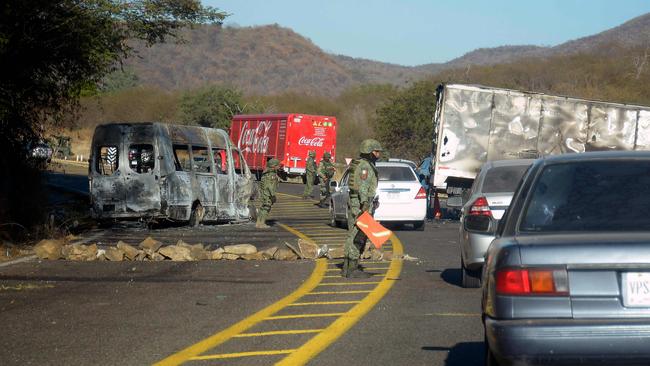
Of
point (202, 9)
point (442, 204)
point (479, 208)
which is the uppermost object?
point (202, 9)

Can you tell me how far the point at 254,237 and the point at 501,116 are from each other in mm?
8708

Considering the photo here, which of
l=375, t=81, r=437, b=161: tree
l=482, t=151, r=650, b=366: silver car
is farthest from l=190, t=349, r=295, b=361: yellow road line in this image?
l=375, t=81, r=437, b=161: tree

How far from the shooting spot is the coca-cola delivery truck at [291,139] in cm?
4825

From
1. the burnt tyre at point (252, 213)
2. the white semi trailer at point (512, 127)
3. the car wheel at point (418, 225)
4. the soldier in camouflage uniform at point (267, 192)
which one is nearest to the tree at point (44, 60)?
the soldier in camouflage uniform at point (267, 192)

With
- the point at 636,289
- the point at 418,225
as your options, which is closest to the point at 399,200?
the point at 418,225

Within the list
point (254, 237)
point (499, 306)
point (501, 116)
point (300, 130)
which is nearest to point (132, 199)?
point (254, 237)

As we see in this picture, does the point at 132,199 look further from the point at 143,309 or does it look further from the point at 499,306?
the point at 499,306

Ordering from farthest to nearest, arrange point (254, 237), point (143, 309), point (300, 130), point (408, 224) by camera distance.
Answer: point (300, 130) < point (408, 224) < point (254, 237) < point (143, 309)

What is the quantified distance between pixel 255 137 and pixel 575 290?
4672 centimetres

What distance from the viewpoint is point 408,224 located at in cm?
2589

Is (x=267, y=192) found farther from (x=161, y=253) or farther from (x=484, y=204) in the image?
(x=484, y=204)

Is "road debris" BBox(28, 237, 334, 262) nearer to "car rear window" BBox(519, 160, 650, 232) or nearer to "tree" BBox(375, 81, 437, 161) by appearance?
"car rear window" BBox(519, 160, 650, 232)

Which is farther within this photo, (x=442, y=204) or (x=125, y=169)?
Answer: (x=442, y=204)

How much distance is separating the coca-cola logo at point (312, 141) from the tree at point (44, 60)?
→ 25.9 metres
